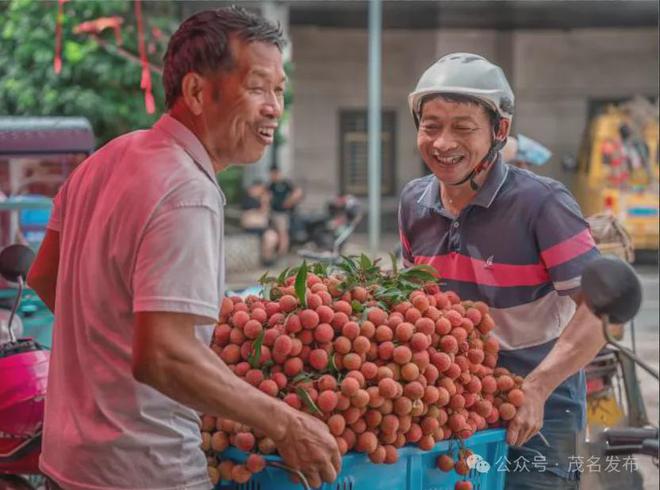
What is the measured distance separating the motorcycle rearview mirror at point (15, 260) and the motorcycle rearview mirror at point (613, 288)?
6.06 feet

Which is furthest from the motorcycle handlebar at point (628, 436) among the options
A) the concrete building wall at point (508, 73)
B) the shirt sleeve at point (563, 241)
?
the concrete building wall at point (508, 73)

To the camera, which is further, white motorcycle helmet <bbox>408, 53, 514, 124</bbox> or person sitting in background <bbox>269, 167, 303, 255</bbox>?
person sitting in background <bbox>269, 167, 303, 255</bbox>

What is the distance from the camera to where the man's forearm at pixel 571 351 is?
9.14 feet

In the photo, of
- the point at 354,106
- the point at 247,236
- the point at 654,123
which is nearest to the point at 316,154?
the point at 354,106

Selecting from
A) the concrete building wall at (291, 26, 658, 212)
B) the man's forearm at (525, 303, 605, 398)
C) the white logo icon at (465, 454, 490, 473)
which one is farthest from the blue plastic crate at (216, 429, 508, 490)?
the concrete building wall at (291, 26, 658, 212)

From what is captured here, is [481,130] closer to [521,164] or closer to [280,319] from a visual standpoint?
[280,319]

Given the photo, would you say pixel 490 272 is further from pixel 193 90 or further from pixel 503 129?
pixel 193 90

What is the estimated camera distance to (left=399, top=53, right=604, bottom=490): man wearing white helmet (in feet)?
9.55

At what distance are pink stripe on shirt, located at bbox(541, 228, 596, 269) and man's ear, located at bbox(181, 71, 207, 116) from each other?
3.67 feet

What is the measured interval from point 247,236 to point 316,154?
6.48 m

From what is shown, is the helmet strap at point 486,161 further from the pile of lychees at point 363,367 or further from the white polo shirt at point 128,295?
the white polo shirt at point 128,295

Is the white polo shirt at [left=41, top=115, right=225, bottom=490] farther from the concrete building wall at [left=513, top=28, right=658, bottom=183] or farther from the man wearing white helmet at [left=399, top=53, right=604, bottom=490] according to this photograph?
the concrete building wall at [left=513, top=28, right=658, bottom=183]

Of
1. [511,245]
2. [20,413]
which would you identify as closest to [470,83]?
[511,245]

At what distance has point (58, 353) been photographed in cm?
229
